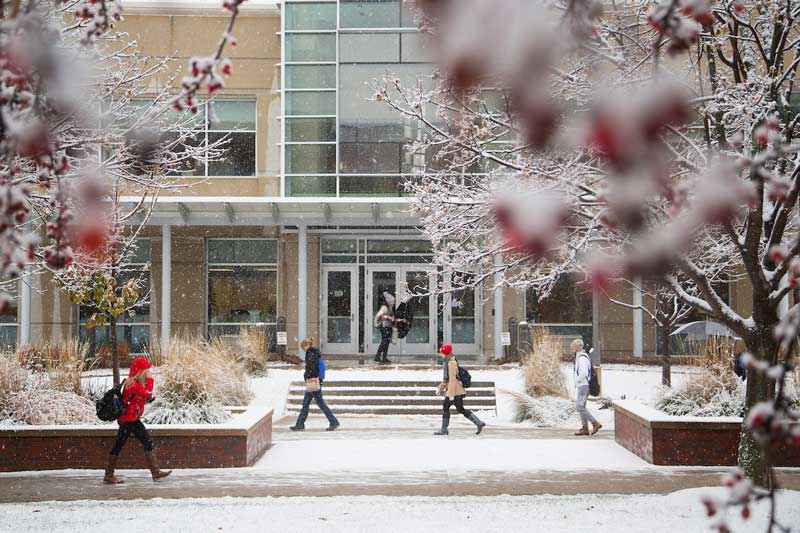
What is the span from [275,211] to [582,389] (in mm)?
12330

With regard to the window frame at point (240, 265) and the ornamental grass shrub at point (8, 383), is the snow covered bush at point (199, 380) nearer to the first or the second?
the ornamental grass shrub at point (8, 383)

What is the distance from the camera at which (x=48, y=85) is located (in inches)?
212

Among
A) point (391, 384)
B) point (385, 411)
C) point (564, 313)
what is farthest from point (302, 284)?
point (564, 313)

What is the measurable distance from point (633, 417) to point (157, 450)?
624cm

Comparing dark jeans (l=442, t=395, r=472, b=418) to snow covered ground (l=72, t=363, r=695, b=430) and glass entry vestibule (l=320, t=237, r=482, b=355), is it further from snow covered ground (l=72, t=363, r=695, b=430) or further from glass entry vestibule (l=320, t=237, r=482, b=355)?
glass entry vestibule (l=320, t=237, r=482, b=355)

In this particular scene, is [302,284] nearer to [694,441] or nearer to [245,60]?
[245,60]

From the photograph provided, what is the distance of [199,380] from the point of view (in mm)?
12492

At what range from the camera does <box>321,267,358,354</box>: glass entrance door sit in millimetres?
26281

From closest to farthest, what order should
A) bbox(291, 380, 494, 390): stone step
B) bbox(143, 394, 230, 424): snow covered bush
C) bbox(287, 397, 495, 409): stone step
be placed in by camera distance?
bbox(143, 394, 230, 424): snow covered bush, bbox(287, 397, 495, 409): stone step, bbox(291, 380, 494, 390): stone step

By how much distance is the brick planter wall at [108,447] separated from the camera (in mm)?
11031

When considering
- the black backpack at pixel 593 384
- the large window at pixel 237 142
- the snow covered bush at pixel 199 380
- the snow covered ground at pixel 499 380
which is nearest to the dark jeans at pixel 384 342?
the snow covered ground at pixel 499 380

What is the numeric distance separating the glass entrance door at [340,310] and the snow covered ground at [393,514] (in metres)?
17.0

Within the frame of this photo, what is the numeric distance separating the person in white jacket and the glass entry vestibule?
37.0 ft

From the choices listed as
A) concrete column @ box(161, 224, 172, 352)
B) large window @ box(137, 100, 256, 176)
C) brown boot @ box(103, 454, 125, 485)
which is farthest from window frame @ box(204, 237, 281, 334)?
brown boot @ box(103, 454, 125, 485)
